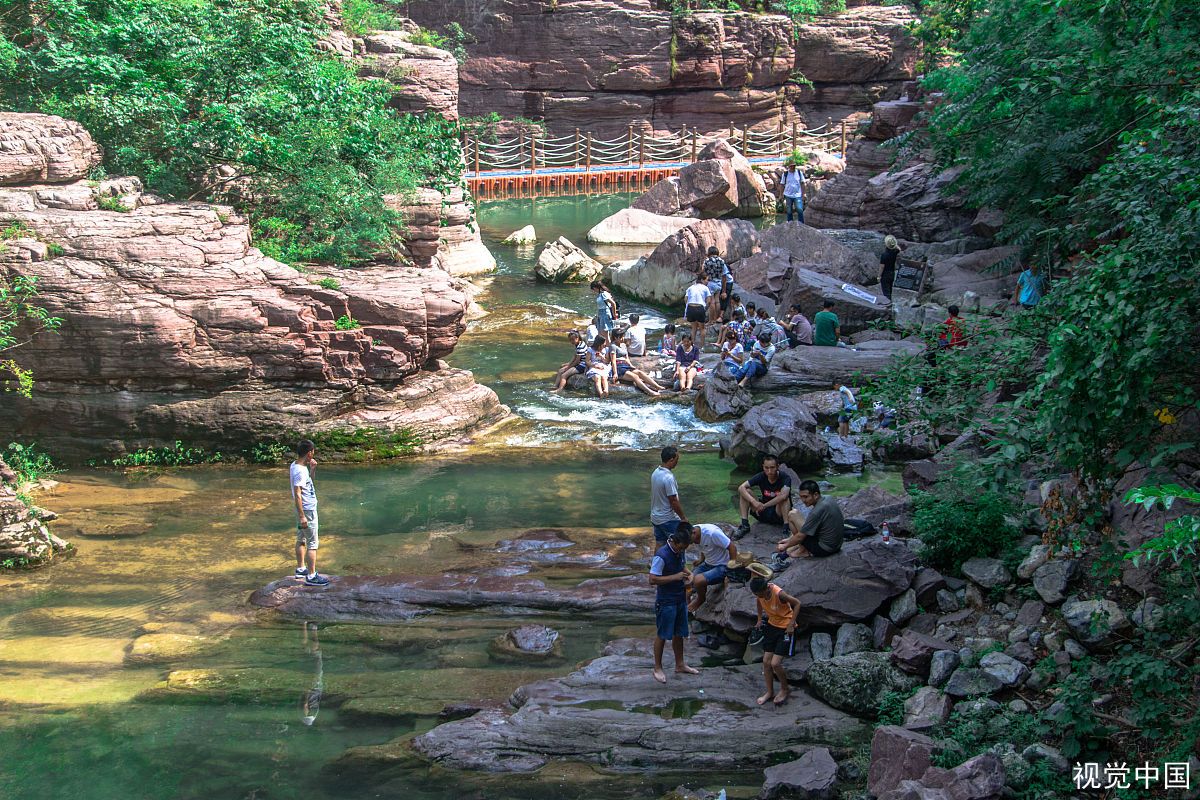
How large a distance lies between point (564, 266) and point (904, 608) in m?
16.0

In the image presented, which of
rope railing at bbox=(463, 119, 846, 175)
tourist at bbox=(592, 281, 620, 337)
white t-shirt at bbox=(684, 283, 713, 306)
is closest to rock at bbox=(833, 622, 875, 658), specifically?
tourist at bbox=(592, 281, 620, 337)

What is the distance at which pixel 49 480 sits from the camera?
12016 mm

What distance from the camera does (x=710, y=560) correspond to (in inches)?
359

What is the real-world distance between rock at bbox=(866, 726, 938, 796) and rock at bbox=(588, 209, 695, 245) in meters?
20.7

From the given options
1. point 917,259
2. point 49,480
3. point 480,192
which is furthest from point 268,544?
point 480,192

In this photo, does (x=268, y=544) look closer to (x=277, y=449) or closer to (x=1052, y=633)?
(x=277, y=449)

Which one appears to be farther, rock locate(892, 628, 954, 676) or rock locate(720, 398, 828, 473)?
rock locate(720, 398, 828, 473)

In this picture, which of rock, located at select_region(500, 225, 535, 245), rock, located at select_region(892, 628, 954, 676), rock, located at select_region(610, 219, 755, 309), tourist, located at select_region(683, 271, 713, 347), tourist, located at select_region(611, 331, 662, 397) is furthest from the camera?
rock, located at select_region(500, 225, 535, 245)

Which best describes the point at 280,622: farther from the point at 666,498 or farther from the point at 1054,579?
Result: the point at 1054,579

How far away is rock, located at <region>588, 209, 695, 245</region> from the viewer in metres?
26.5

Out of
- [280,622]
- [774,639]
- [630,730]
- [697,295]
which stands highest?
[697,295]

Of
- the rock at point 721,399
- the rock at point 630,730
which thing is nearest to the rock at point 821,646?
the rock at point 630,730

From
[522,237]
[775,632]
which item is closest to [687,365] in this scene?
[775,632]

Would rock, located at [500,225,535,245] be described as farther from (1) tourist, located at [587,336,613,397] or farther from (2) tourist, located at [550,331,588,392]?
(2) tourist, located at [550,331,588,392]
